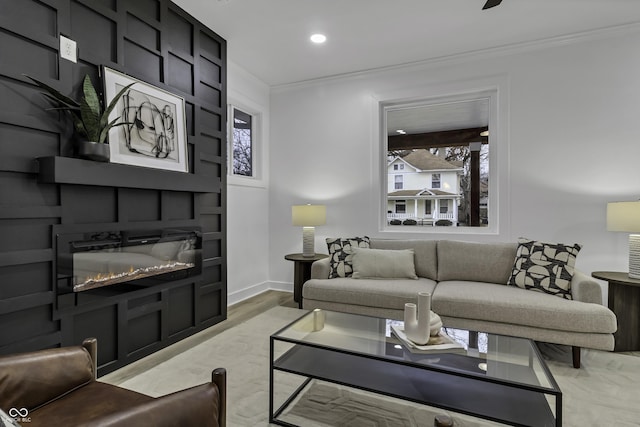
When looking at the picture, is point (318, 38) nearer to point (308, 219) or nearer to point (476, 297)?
point (308, 219)

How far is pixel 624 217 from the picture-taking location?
2.66 m

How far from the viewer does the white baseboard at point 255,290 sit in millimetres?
3893

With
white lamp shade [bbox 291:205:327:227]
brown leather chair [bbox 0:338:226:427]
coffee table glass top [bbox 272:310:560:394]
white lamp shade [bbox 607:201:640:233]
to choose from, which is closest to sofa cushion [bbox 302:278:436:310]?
coffee table glass top [bbox 272:310:560:394]

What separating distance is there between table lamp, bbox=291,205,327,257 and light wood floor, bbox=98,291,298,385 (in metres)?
0.67

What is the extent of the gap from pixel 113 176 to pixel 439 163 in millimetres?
3410

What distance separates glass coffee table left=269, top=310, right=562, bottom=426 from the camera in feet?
4.65

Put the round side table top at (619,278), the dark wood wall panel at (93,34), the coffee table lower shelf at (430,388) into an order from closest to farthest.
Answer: the coffee table lower shelf at (430,388) < the dark wood wall panel at (93,34) < the round side table top at (619,278)

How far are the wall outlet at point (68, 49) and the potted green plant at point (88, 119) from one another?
0.42ft

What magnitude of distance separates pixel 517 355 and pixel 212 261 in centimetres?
255

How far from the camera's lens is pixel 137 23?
2.50 meters

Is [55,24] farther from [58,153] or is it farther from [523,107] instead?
[523,107]

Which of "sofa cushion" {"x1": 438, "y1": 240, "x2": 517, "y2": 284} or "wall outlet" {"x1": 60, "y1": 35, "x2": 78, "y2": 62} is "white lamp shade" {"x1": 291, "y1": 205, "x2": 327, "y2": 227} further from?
"wall outlet" {"x1": 60, "y1": 35, "x2": 78, "y2": 62}

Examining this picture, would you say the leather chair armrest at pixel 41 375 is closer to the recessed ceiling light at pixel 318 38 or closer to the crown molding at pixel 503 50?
the recessed ceiling light at pixel 318 38

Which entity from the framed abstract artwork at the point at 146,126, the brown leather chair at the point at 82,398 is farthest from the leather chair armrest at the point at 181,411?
the framed abstract artwork at the point at 146,126
